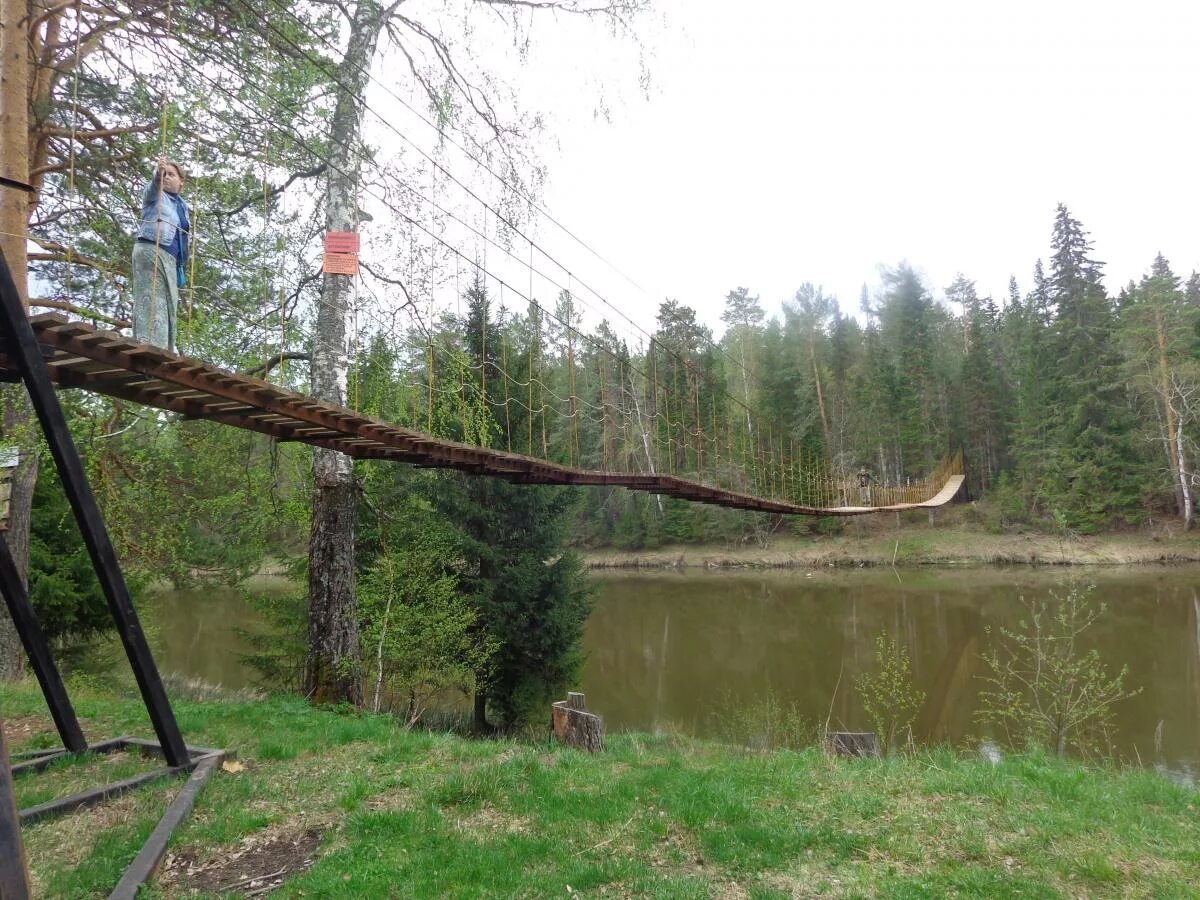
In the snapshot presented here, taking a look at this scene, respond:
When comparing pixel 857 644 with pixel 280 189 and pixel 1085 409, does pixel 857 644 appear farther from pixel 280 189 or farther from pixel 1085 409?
pixel 1085 409

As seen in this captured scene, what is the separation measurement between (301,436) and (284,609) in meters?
5.17

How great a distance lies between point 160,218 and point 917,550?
24.9m

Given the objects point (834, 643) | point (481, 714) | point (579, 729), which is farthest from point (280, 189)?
point (834, 643)

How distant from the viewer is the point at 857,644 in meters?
12.8

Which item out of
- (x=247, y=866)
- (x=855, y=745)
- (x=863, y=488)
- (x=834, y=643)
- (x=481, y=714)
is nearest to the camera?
(x=247, y=866)

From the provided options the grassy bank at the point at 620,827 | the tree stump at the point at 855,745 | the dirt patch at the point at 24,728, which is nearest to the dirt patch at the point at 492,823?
the grassy bank at the point at 620,827

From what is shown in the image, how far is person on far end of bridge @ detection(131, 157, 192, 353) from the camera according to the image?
117 inches

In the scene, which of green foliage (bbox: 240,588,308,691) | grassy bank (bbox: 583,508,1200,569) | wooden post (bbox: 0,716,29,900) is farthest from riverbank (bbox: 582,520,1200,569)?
wooden post (bbox: 0,716,29,900)

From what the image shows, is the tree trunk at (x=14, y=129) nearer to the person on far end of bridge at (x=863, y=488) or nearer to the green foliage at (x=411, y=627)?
the green foliage at (x=411, y=627)

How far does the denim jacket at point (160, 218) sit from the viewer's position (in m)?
2.98

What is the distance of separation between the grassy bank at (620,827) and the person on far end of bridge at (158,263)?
6.91 ft

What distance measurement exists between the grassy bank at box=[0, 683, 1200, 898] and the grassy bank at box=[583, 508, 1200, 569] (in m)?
20.6

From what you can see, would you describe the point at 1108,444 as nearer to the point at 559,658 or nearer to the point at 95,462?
the point at 559,658

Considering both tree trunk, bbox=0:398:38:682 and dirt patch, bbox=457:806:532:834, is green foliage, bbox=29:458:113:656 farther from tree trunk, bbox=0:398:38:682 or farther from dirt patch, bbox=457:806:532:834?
dirt patch, bbox=457:806:532:834
